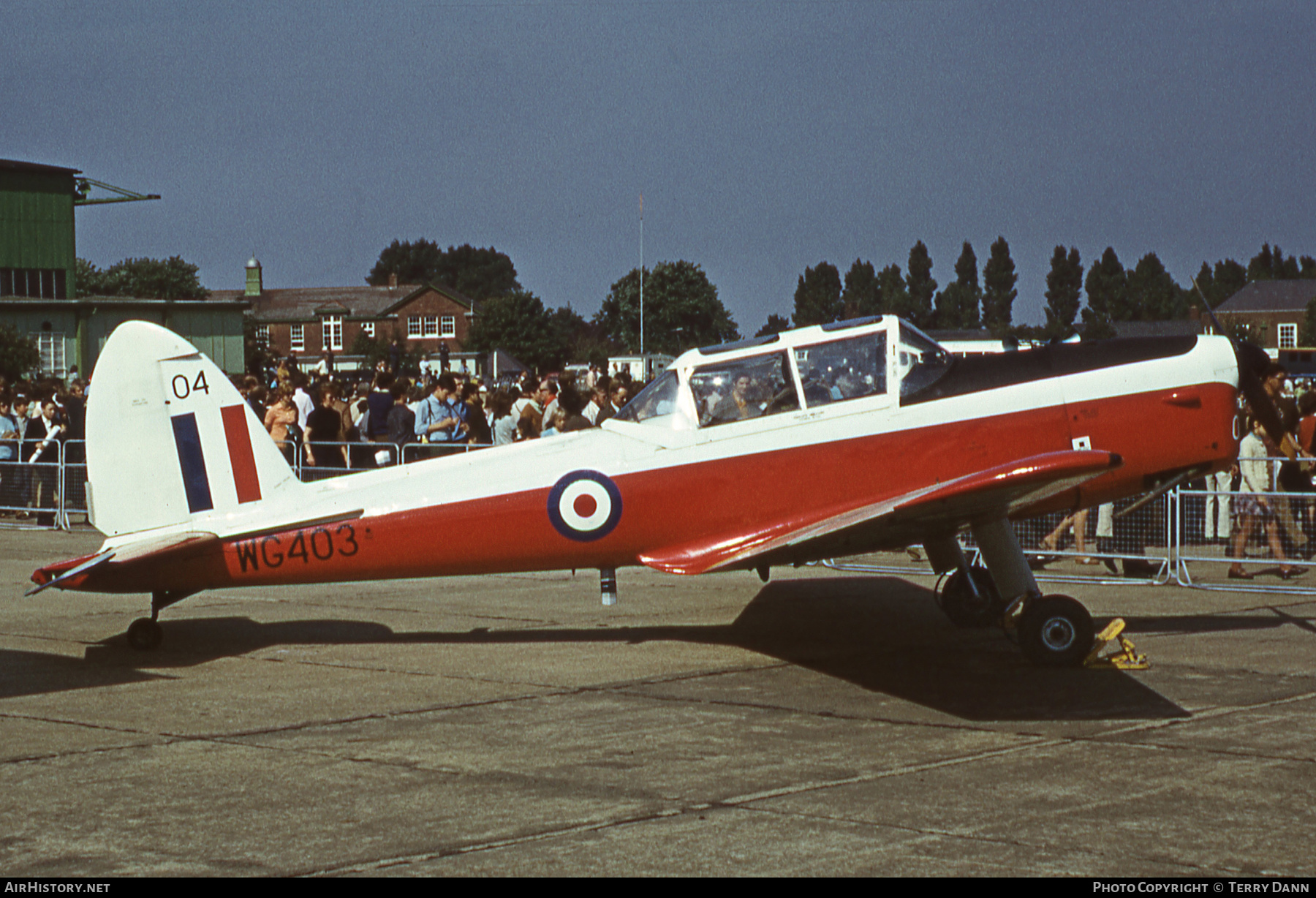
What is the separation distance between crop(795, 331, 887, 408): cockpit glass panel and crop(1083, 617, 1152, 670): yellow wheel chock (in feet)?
6.44

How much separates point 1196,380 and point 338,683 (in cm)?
541

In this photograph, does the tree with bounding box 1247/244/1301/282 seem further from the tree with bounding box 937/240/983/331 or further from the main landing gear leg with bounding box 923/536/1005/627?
the main landing gear leg with bounding box 923/536/1005/627

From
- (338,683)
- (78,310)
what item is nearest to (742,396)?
(338,683)

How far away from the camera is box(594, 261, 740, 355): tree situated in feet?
312

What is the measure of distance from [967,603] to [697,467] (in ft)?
8.07

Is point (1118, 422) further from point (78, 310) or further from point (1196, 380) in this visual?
point (78, 310)

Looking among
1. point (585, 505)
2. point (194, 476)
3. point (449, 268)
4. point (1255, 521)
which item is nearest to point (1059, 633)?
point (585, 505)

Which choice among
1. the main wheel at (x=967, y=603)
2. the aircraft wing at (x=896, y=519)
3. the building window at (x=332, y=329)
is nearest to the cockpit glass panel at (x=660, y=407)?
the aircraft wing at (x=896, y=519)

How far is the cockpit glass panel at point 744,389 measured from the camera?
334 inches

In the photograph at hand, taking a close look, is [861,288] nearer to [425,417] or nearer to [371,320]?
[371,320]

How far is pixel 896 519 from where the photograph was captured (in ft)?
24.1

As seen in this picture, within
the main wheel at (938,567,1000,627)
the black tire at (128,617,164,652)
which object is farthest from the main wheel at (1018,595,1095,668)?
the black tire at (128,617,164,652)

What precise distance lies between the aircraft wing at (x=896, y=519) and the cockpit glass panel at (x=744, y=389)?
69 cm

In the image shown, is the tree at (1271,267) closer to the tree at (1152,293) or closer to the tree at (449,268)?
the tree at (1152,293)
